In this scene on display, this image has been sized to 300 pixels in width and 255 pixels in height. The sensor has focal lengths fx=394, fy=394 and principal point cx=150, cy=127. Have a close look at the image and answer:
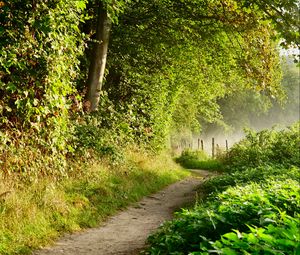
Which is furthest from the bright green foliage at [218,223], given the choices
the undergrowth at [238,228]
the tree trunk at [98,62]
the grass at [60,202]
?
the tree trunk at [98,62]

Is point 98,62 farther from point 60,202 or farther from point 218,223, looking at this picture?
point 218,223

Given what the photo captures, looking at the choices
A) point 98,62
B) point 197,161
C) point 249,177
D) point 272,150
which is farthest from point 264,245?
point 197,161

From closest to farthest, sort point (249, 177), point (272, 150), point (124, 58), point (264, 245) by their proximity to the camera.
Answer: point (264, 245) < point (249, 177) < point (124, 58) < point (272, 150)

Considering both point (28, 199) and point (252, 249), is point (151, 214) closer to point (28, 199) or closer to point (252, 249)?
point (28, 199)

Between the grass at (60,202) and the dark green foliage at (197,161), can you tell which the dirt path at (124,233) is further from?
the dark green foliage at (197,161)

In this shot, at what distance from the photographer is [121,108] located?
571 inches

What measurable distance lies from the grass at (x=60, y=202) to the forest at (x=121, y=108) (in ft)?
0.08

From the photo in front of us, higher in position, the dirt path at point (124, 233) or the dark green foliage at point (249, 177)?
the dark green foliage at point (249, 177)

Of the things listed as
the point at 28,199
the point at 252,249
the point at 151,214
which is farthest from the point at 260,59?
the point at 252,249

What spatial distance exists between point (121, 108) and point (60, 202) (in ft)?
24.6

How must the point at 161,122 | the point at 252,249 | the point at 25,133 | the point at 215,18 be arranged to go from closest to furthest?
the point at 252,249
the point at 25,133
the point at 215,18
the point at 161,122

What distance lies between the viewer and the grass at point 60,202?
5926 mm

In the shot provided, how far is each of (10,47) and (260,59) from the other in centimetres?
973

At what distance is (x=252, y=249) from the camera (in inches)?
119
